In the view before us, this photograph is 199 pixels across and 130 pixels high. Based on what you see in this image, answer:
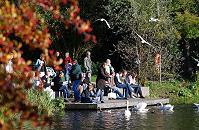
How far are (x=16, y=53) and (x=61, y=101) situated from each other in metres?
17.2

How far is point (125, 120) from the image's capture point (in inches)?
680

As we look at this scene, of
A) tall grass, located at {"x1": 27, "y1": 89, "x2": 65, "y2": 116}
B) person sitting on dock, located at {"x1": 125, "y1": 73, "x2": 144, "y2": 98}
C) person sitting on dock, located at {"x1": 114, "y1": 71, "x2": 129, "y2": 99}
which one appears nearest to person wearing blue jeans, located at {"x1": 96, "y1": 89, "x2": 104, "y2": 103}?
person sitting on dock, located at {"x1": 114, "y1": 71, "x2": 129, "y2": 99}

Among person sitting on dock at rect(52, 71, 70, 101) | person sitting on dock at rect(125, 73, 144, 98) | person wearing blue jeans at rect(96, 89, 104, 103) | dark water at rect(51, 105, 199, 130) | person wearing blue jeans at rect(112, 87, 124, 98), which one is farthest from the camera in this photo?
person sitting on dock at rect(125, 73, 144, 98)

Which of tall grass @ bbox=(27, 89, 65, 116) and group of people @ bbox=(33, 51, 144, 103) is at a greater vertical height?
group of people @ bbox=(33, 51, 144, 103)

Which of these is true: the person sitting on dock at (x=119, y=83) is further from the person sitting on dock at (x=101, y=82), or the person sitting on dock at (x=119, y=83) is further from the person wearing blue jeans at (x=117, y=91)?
the person sitting on dock at (x=101, y=82)

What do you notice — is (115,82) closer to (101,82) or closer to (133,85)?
(133,85)

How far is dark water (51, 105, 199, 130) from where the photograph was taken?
50.1 feet

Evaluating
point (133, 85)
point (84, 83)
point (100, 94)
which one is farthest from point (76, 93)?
point (133, 85)

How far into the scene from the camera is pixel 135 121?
55.7ft

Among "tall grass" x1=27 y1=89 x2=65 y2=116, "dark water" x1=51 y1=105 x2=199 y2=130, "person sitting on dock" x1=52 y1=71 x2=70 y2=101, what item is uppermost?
"person sitting on dock" x1=52 y1=71 x2=70 y2=101

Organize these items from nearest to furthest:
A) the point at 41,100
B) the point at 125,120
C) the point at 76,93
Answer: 1. the point at 125,120
2. the point at 41,100
3. the point at 76,93

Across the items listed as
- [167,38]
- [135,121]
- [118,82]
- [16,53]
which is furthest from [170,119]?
[167,38]

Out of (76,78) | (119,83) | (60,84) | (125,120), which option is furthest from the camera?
(119,83)

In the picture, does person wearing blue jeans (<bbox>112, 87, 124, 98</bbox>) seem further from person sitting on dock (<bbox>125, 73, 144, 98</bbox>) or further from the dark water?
the dark water
